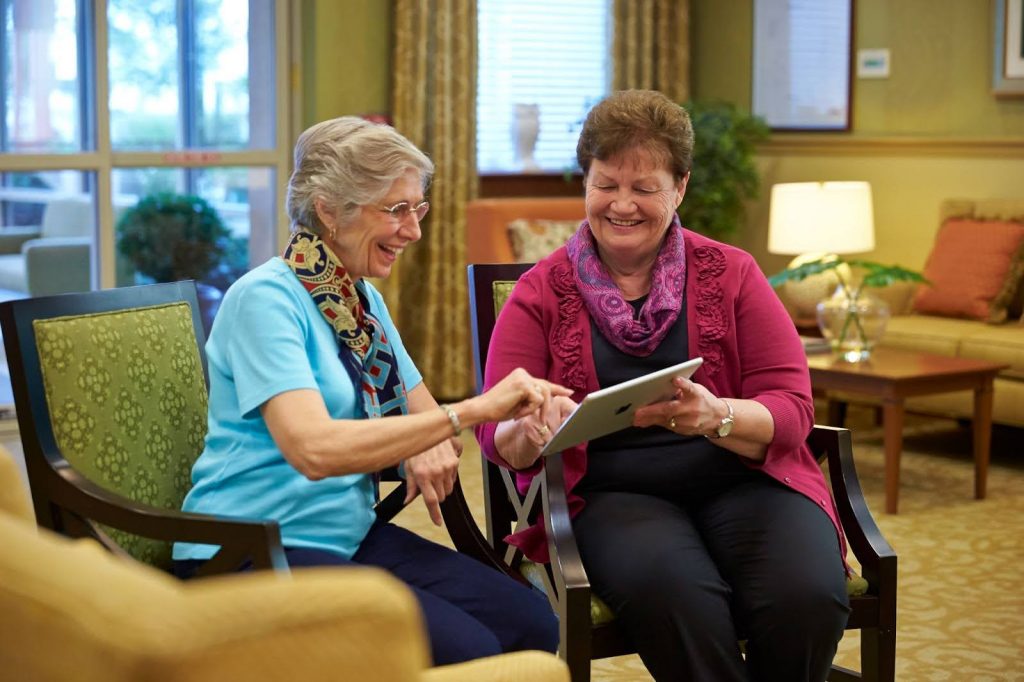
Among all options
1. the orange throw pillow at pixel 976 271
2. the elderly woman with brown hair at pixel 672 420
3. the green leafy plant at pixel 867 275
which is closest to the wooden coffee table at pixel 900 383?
the green leafy plant at pixel 867 275

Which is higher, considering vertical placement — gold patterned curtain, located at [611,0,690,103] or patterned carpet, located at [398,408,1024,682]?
gold patterned curtain, located at [611,0,690,103]

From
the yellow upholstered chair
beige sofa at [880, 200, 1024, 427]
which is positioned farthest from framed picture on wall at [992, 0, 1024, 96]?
the yellow upholstered chair

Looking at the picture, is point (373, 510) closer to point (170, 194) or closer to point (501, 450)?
point (501, 450)

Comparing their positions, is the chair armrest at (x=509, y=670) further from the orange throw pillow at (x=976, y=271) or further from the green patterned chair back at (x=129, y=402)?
the orange throw pillow at (x=976, y=271)

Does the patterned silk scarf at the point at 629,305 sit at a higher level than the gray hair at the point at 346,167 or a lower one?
lower

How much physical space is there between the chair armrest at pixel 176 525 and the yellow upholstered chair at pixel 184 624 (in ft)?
3.08

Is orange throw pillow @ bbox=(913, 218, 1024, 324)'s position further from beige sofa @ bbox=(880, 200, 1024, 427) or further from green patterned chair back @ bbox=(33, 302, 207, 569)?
green patterned chair back @ bbox=(33, 302, 207, 569)

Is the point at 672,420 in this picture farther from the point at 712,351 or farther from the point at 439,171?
the point at 439,171

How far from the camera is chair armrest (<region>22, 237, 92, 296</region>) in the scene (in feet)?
19.0

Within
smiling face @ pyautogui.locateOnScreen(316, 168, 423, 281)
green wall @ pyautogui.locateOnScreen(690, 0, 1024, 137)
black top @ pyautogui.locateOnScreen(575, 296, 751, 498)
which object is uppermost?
green wall @ pyautogui.locateOnScreen(690, 0, 1024, 137)

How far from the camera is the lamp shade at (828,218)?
608 centimetres

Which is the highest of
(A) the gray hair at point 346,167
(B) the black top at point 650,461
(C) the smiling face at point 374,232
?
(A) the gray hair at point 346,167

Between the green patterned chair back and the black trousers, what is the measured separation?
28.7 inches

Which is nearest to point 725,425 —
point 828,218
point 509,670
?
point 509,670
